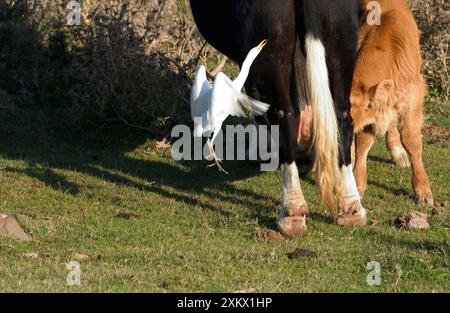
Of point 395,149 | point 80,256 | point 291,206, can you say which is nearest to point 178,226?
point 291,206

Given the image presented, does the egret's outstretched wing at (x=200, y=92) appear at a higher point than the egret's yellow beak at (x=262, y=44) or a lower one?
lower

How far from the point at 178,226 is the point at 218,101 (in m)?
1.27

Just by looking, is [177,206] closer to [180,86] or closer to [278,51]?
[278,51]

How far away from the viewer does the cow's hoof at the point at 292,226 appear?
23.2ft

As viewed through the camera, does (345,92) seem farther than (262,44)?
Yes

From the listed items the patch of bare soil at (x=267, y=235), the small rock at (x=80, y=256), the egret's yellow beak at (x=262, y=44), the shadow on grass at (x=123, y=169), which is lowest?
the small rock at (x=80, y=256)

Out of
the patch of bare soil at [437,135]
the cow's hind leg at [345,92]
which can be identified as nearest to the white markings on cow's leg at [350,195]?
the cow's hind leg at [345,92]

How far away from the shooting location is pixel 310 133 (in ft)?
25.5

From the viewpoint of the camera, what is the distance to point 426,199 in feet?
26.6

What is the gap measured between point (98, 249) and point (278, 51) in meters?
1.74

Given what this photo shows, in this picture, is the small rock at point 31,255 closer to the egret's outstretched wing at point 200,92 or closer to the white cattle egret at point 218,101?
the white cattle egret at point 218,101

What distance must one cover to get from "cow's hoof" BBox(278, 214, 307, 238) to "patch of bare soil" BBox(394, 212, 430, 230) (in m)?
0.71

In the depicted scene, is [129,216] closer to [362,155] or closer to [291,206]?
[291,206]

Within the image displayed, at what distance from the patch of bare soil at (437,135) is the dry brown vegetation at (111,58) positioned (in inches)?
43.7
